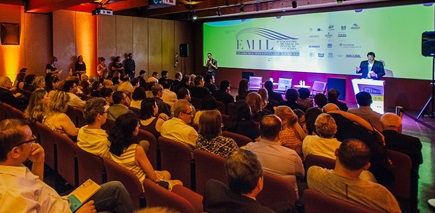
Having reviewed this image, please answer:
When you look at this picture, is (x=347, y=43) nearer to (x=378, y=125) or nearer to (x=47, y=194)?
(x=378, y=125)

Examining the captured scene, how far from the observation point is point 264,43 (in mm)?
13211

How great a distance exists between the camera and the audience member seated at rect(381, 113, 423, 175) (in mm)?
3529

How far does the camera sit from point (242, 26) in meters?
13.9

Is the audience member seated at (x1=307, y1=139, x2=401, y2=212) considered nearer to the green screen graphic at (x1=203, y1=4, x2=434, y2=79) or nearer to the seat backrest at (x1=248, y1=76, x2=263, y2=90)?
the green screen graphic at (x1=203, y1=4, x2=434, y2=79)

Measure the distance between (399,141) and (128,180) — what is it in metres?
2.67

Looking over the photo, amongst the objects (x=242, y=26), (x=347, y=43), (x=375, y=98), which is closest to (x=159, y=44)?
(x=242, y=26)

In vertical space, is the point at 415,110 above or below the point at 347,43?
below

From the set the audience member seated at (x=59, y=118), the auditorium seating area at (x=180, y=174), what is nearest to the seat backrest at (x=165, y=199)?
the auditorium seating area at (x=180, y=174)

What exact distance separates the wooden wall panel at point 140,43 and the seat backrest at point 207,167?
11.9 metres

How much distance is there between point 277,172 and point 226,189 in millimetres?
1116

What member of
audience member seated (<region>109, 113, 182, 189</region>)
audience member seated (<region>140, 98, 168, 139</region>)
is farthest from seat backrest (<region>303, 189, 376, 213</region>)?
audience member seated (<region>140, 98, 168, 139</region>)

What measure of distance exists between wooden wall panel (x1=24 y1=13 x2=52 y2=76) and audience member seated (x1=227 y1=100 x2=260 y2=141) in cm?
1019

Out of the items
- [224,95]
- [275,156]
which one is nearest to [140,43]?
[224,95]

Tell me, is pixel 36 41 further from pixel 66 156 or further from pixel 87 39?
pixel 66 156
